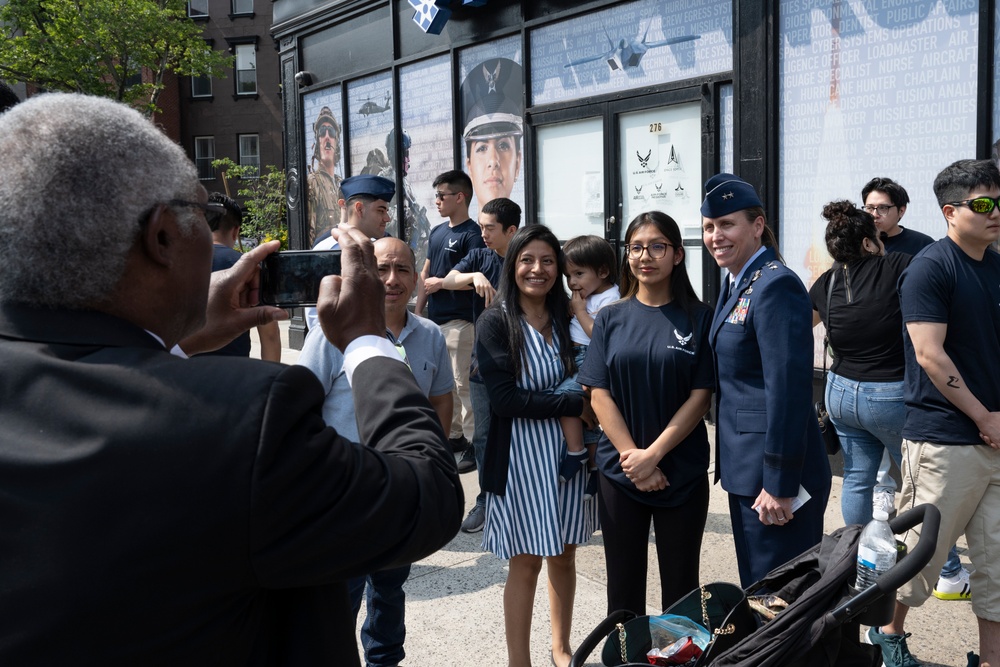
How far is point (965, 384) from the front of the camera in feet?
11.7

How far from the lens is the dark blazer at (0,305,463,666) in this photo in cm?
120

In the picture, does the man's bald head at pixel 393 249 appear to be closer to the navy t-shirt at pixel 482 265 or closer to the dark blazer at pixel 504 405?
the dark blazer at pixel 504 405

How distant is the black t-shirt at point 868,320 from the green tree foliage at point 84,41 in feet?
82.5

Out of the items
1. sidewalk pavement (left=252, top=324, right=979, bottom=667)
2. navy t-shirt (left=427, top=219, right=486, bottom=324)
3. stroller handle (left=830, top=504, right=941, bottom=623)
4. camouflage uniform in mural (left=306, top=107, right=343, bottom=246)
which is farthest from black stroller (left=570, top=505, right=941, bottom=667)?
camouflage uniform in mural (left=306, top=107, right=343, bottom=246)

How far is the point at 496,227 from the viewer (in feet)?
22.2

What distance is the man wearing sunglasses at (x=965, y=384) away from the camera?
3.53 metres

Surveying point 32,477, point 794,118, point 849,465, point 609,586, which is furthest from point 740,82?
point 32,477

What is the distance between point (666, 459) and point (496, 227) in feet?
11.4

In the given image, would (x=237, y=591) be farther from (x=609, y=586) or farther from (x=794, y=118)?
(x=794, y=118)

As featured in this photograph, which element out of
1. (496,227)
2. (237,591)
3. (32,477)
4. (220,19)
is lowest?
(237,591)

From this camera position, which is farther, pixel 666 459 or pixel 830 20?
pixel 830 20

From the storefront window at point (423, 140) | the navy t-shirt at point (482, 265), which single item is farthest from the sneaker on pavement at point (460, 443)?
the storefront window at point (423, 140)

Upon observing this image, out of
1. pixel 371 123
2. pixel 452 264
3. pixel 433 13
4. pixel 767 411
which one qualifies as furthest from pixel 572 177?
pixel 767 411

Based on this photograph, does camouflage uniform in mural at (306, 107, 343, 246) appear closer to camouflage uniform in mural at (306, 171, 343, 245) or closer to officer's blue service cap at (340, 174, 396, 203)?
camouflage uniform in mural at (306, 171, 343, 245)
